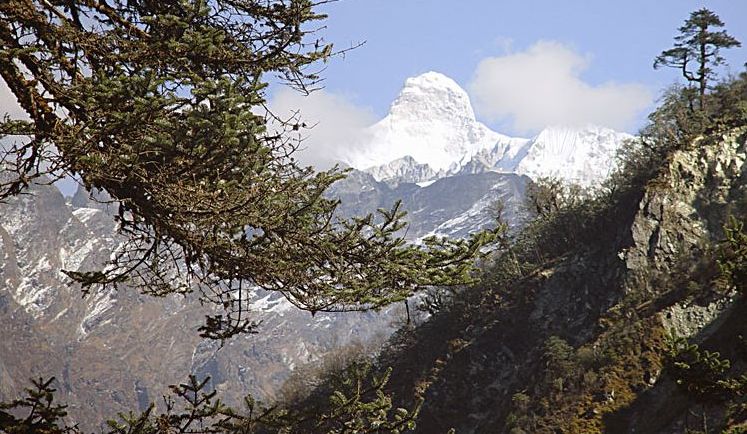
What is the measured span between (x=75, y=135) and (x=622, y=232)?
27314mm

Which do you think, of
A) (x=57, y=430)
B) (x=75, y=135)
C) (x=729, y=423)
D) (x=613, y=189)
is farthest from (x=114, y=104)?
(x=613, y=189)

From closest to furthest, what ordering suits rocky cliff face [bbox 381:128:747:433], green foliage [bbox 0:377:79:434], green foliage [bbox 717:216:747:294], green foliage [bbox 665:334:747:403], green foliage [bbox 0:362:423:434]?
green foliage [bbox 0:377:79:434], green foliage [bbox 0:362:423:434], green foliage [bbox 717:216:747:294], green foliage [bbox 665:334:747:403], rocky cliff face [bbox 381:128:747:433]

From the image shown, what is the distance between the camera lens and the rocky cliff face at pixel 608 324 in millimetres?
20750

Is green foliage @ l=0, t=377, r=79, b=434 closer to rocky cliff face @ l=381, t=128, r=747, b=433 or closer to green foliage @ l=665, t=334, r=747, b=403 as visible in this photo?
green foliage @ l=665, t=334, r=747, b=403

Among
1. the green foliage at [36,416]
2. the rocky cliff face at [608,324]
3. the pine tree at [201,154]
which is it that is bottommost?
the rocky cliff face at [608,324]

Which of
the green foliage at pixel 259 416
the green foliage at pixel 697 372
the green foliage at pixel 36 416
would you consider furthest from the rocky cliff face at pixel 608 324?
the green foliage at pixel 36 416

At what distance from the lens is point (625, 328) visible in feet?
75.8

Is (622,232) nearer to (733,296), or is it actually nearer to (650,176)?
(650,176)

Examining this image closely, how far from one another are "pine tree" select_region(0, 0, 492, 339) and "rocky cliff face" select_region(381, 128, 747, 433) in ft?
43.9

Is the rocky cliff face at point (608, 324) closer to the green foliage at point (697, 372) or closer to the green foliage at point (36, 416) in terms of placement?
the green foliage at point (697, 372)

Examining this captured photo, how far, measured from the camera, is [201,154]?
4457mm

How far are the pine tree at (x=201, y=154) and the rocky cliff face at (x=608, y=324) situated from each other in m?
13.4

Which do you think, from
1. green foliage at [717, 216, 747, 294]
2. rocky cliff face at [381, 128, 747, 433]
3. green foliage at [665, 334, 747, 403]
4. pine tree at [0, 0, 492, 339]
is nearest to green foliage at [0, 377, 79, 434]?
pine tree at [0, 0, 492, 339]

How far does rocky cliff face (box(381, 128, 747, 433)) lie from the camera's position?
20750 mm
